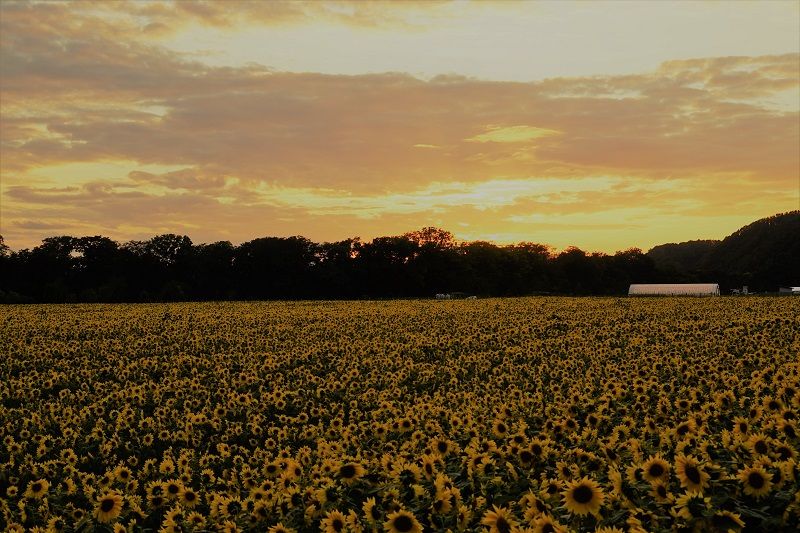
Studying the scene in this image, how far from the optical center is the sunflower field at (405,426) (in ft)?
26.4

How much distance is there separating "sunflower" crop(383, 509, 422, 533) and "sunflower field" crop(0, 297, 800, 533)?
0.02 metres

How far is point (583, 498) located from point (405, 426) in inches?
257

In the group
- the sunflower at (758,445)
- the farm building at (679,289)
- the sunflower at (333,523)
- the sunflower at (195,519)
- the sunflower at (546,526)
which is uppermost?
the farm building at (679,289)

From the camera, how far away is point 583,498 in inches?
301

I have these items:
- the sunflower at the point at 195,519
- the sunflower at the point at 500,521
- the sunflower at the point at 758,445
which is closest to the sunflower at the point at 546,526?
the sunflower at the point at 500,521

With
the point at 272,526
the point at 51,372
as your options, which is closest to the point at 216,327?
the point at 51,372

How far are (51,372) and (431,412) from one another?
17.5 meters

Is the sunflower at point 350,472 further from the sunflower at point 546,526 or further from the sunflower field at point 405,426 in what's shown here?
the sunflower at point 546,526

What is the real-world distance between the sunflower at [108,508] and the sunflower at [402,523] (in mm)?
4156

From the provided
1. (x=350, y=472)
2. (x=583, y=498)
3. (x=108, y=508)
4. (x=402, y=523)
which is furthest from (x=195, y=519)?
(x=583, y=498)

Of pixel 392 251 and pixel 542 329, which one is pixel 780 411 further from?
pixel 392 251

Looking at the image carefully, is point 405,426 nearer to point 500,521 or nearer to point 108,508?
point 108,508

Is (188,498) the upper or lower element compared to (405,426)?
lower

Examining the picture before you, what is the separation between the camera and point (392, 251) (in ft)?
413
